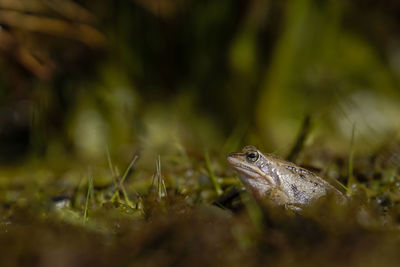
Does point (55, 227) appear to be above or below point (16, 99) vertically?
above

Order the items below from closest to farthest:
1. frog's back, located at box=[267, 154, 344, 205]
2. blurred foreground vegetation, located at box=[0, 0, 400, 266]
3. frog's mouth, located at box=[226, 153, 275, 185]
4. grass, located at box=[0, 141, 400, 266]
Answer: grass, located at box=[0, 141, 400, 266]
frog's back, located at box=[267, 154, 344, 205]
frog's mouth, located at box=[226, 153, 275, 185]
blurred foreground vegetation, located at box=[0, 0, 400, 266]

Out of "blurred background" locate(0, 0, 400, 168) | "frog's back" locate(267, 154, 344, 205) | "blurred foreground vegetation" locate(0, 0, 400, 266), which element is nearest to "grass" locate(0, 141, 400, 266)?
"frog's back" locate(267, 154, 344, 205)

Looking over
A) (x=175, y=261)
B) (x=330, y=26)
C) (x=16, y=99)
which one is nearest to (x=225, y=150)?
(x=175, y=261)

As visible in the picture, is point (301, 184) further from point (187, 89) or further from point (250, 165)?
point (187, 89)

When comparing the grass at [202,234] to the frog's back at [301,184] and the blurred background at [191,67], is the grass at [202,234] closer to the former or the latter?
the frog's back at [301,184]

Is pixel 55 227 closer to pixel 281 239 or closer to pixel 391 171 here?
pixel 281 239

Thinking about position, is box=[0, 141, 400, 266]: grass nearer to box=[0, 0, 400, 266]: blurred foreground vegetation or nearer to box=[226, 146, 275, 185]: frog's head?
box=[226, 146, 275, 185]: frog's head

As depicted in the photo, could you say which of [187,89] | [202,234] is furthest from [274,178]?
[187,89]
